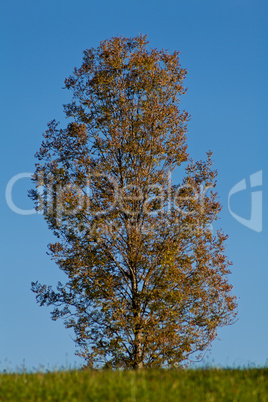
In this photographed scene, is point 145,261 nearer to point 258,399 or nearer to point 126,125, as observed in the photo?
point 126,125

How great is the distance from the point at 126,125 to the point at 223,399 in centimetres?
1250

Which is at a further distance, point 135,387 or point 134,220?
→ point 134,220

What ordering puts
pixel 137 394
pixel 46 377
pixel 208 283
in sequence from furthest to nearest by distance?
pixel 208 283, pixel 46 377, pixel 137 394

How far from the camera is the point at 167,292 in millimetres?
17422

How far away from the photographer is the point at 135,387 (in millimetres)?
9312

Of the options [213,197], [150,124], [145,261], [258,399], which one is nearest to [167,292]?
[145,261]

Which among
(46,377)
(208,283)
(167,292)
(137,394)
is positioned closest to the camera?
(137,394)

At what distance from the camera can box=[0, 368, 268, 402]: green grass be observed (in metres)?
8.98

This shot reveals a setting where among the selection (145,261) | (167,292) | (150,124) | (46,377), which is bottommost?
(46,377)

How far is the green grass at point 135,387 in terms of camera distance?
8.98 m

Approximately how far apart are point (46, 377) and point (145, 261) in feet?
26.1

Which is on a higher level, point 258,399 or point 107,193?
point 107,193

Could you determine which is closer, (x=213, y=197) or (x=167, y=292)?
(x=167, y=292)

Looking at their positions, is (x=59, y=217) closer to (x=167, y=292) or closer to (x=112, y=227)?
(x=112, y=227)
